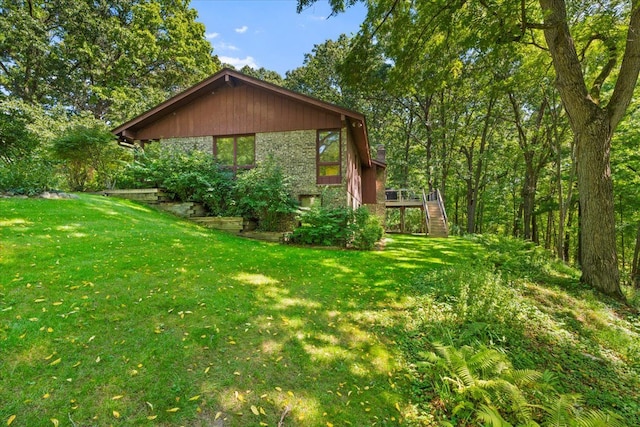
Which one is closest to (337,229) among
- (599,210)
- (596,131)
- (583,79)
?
(599,210)

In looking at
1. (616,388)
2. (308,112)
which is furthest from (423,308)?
(308,112)

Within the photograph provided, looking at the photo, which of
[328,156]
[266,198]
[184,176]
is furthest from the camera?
[328,156]

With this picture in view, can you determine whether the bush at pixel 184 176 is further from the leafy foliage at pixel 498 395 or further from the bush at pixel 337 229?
A: the leafy foliage at pixel 498 395

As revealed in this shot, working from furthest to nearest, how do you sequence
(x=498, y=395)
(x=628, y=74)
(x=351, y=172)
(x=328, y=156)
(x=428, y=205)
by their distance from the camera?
(x=428, y=205), (x=351, y=172), (x=328, y=156), (x=628, y=74), (x=498, y=395)

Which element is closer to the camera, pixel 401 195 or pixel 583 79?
pixel 583 79

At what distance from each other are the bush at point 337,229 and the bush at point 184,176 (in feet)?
10.3

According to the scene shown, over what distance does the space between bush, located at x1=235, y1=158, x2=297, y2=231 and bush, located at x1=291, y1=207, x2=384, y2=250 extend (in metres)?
0.87

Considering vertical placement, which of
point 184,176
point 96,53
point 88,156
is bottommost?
point 184,176

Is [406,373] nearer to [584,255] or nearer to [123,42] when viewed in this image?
[584,255]

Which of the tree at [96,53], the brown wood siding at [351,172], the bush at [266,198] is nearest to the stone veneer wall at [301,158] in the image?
the brown wood siding at [351,172]

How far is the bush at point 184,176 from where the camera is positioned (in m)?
10.7

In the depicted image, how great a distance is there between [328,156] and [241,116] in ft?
14.0

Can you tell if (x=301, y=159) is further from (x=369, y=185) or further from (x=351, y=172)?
(x=369, y=185)

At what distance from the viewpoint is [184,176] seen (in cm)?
1065
